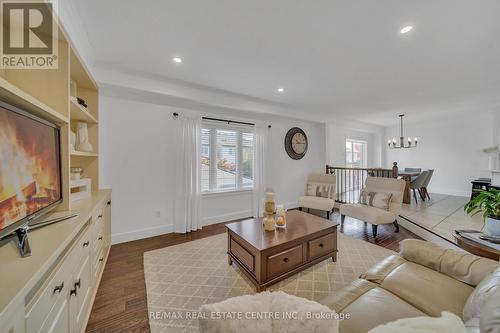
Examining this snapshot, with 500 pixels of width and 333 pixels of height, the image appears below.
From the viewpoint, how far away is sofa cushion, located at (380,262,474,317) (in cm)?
109

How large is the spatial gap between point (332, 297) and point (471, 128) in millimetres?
7161

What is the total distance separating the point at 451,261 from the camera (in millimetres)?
1363

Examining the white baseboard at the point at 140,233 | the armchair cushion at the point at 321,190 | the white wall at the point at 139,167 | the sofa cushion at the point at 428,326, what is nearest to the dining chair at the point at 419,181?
the armchair cushion at the point at 321,190

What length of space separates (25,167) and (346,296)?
197 cm

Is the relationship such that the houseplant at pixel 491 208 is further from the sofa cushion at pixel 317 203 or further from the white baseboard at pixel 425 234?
the sofa cushion at pixel 317 203

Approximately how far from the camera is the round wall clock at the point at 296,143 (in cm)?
486

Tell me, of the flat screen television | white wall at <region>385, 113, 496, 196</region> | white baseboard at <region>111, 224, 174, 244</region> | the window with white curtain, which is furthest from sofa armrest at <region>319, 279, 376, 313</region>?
white wall at <region>385, 113, 496, 196</region>

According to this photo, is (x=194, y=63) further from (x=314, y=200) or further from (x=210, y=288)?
(x=314, y=200)

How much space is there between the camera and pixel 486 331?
65cm

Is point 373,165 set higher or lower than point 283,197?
higher

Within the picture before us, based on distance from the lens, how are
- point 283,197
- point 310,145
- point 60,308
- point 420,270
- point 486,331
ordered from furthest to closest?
point 310,145 < point 283,197 < point 420,270 < point 60,308 < point 486,331

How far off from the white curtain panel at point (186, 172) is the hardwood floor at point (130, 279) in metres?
0.25

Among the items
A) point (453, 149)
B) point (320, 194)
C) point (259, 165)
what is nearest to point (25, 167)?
point (259, 165)

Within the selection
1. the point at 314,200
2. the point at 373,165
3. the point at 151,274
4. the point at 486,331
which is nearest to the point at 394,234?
the point at 314,200
